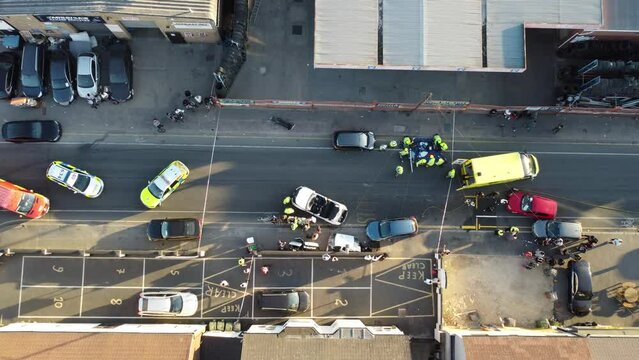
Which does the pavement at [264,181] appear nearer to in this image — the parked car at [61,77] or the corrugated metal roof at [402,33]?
the parked car at [61,77]

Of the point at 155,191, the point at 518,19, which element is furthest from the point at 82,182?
the point at 518,19

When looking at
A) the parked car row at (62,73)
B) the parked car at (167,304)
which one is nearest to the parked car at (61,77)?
the parked car row at (62,73)

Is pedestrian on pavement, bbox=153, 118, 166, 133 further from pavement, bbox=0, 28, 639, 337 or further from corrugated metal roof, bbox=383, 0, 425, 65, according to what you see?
corrugated metal roof, bbox=383, 0, 425, 65

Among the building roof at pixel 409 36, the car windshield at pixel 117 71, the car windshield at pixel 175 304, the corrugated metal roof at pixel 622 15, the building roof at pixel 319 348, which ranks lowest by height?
the building roof at pixel 319 348

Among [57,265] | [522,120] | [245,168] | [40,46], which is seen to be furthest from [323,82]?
[57,265]

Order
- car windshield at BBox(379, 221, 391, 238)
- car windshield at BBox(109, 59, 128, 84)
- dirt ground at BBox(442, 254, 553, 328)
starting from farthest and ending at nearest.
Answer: dirt ground at BBox(442, 254, 553, 328), car windshield at BBox(109, 59, 128, 84), car windshield at BBox(379, 221, 391, 238)

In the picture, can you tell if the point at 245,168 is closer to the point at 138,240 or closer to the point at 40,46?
the point at 138,240

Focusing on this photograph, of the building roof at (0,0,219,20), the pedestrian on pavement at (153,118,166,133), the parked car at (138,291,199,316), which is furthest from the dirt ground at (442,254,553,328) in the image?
the building roof at (0,0,219,20)
